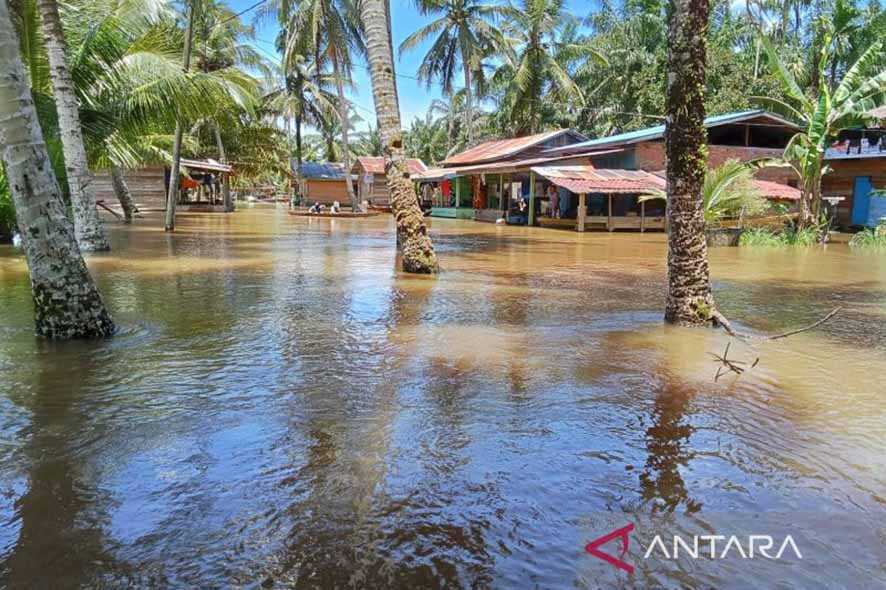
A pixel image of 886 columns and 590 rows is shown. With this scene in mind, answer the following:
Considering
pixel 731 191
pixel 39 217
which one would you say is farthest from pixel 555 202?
pixel 39 217

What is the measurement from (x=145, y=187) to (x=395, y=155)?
27162mm

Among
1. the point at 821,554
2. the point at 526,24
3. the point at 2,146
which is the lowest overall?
the point at 821,554

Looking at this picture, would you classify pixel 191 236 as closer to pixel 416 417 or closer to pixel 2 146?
pixel 2 146

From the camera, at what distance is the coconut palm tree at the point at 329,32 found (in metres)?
30.1

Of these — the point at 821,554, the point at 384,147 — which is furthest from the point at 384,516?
the point at 384,147

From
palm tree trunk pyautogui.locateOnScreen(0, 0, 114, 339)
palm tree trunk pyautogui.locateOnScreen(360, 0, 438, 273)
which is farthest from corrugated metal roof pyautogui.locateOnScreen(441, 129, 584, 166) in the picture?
palm tree trunk pyautogui.locateOnScreen(0, 0, 114, 339)

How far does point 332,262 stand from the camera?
13.5 meters

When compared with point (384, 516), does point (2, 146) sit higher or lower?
higher

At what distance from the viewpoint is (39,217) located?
19.6 feet

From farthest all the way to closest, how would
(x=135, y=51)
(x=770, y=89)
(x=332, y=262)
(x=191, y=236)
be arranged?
1. (x=770, y=89)
2. (x=191, y=236)
3. (x=135, y=51)
4. (x=332, y=262)

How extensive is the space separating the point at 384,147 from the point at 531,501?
922 centimetres

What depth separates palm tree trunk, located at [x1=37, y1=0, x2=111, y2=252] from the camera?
11.2 meters

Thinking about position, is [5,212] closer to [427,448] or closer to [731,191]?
[427,448]

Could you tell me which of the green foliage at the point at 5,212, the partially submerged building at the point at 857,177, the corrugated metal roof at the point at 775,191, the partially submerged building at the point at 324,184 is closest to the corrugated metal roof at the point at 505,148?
the corrugated metal roof at the point at 775,191
